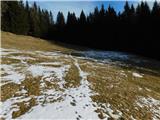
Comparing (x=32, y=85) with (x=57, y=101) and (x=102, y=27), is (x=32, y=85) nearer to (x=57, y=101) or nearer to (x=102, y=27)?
(x=57, y=101)

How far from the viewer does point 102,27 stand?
97562 mm

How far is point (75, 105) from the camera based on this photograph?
15828 mm

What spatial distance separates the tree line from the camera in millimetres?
78250

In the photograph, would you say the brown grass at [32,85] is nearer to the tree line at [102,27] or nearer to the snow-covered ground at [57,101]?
the snow-covered ground at [57,101]

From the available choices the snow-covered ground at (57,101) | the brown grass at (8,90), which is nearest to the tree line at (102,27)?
the snow-covered ground at (57,101)

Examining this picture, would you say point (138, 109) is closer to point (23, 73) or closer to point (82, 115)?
point (82, 115)

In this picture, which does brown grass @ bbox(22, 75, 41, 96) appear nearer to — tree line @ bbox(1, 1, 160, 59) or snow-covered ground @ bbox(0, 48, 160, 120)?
snow-covered ground @ bbox(0, 48, 160, 120)

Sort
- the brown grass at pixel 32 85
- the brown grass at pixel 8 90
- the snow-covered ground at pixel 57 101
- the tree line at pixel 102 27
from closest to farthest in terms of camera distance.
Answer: the snow-covered ground at pixel 57 101 < the brown grass at pixel 8 90 < the brown grass at pixel 32 85 < the tree line at pixel 102 27

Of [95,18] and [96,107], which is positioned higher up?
[95,18]

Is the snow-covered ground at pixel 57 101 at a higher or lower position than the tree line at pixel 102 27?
lower

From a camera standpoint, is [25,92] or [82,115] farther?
[25,92]

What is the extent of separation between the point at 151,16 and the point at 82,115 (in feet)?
239

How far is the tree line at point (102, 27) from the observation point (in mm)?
78250

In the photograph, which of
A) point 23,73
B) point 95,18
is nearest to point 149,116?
point 23,73
